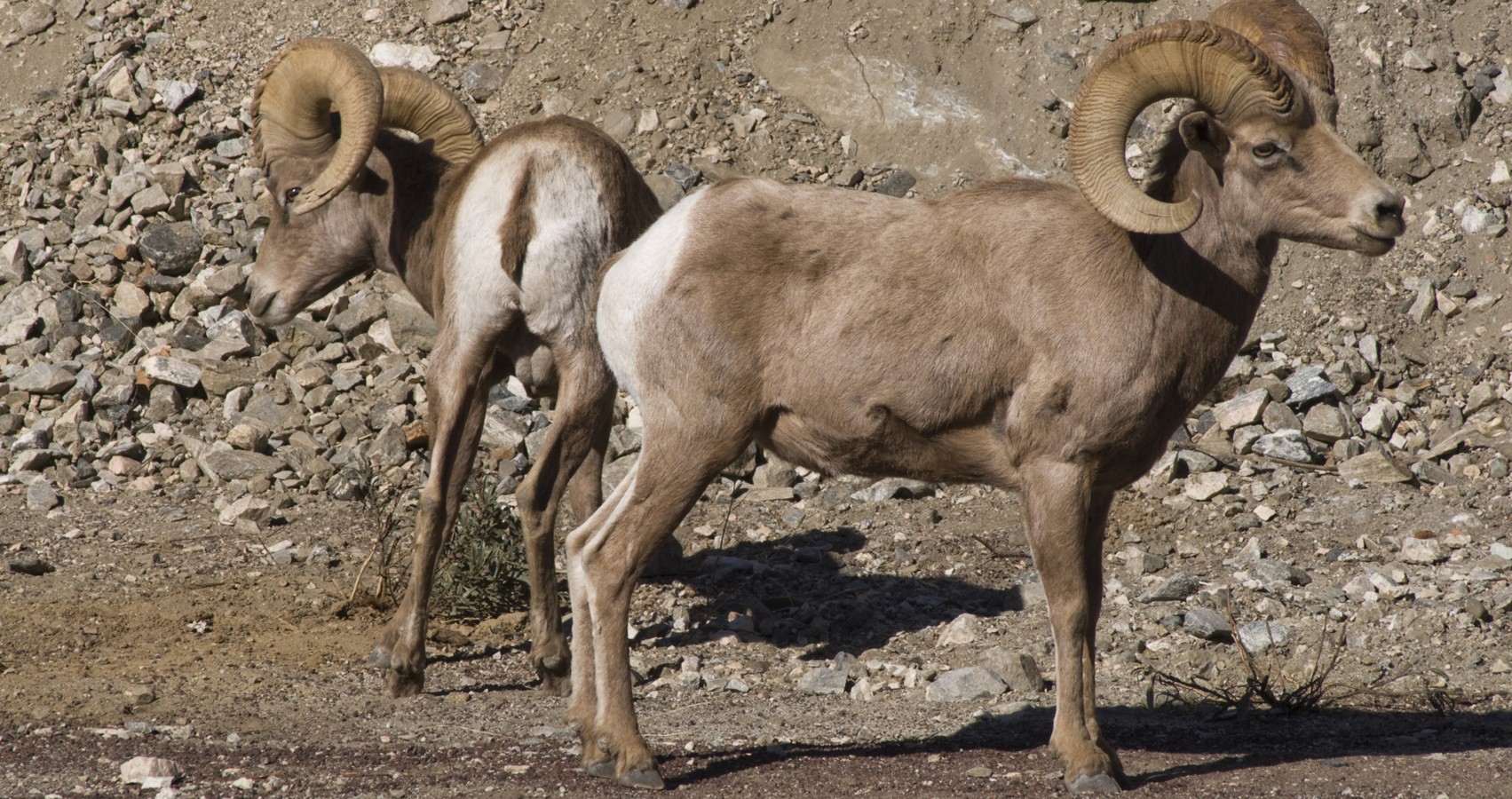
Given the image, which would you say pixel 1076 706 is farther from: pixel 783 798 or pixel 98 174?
pixel 98 174

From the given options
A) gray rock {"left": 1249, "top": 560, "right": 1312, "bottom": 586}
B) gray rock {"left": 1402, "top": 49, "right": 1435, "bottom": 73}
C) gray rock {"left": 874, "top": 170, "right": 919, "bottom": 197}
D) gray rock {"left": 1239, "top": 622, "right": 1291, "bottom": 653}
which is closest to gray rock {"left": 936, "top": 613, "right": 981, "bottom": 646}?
gray rock {"left": 1239, "top": 622, "right": 1291, "bottom": 653}

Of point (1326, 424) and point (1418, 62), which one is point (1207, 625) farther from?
point (1418, 62)

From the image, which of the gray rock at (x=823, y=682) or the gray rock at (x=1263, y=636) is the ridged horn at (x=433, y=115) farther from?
the gray rock at (x=1263, y=636)

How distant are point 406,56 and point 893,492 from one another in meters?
6.77

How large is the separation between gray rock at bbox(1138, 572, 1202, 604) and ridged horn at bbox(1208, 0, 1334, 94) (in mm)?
3486

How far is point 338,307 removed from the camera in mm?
11914

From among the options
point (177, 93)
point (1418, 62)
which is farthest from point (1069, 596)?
point (177, 93)

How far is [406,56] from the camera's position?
540 inches

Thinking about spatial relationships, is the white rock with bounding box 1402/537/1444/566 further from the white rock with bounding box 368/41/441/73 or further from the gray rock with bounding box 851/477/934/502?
the white rock with bounding box 368/41/441/73

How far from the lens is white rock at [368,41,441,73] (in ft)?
44.8

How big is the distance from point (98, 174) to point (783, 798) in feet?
34.9

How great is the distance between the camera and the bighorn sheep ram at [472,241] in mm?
7141

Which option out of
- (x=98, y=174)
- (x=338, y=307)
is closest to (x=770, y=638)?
(x=338, y=307)

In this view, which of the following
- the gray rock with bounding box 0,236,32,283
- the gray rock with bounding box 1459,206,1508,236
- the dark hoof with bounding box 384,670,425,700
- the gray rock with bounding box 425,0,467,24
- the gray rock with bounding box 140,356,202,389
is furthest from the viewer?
the gray rock with bounding box 425,0,467,24
